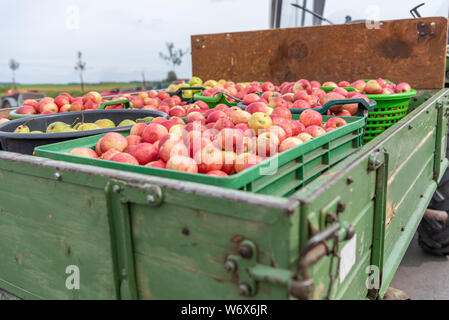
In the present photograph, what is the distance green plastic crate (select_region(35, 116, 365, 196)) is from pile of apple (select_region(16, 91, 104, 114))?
1827mm

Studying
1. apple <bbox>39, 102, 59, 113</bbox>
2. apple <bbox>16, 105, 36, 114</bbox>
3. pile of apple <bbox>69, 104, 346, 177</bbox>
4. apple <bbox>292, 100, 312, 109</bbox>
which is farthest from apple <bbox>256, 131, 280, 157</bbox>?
apple <bbox>39, 102, 59, 113</bbox>

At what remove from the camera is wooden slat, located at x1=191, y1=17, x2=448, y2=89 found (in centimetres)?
414

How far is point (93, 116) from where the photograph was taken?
111 inches

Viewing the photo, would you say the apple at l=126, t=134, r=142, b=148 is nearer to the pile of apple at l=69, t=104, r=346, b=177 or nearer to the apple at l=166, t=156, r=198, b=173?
the pile of apple at l=69, t=104, r=346, b=177

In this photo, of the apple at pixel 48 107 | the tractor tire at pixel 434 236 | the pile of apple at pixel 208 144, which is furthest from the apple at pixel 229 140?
the tractor tire at pixel 434 236

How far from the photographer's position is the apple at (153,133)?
6.52ft

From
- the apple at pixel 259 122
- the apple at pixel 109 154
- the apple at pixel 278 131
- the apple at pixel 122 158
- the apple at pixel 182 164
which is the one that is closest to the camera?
the apple at pixel 182 164

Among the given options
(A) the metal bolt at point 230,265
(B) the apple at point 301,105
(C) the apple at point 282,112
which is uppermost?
(B) the apple at point 301,105

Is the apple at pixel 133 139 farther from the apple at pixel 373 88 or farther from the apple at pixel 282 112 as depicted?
the apple at pixel 373 88

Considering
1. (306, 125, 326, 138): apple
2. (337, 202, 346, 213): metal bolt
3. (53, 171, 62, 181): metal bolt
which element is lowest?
(337, 202, 346, 213): metal bolt

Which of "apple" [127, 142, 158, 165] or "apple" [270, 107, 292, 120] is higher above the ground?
"apple" [270, 107, 292, 120]

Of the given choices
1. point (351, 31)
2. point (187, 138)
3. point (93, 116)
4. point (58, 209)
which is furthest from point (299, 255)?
point (351, 31)

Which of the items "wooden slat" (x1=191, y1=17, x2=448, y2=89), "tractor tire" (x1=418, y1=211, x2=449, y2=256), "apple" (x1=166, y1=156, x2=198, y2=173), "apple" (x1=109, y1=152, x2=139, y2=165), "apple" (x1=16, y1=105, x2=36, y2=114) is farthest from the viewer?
"wooden slat" (x1=191, y1=17, x2=448, y2=89)

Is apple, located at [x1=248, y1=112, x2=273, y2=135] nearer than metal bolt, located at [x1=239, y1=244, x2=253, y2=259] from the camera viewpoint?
No
